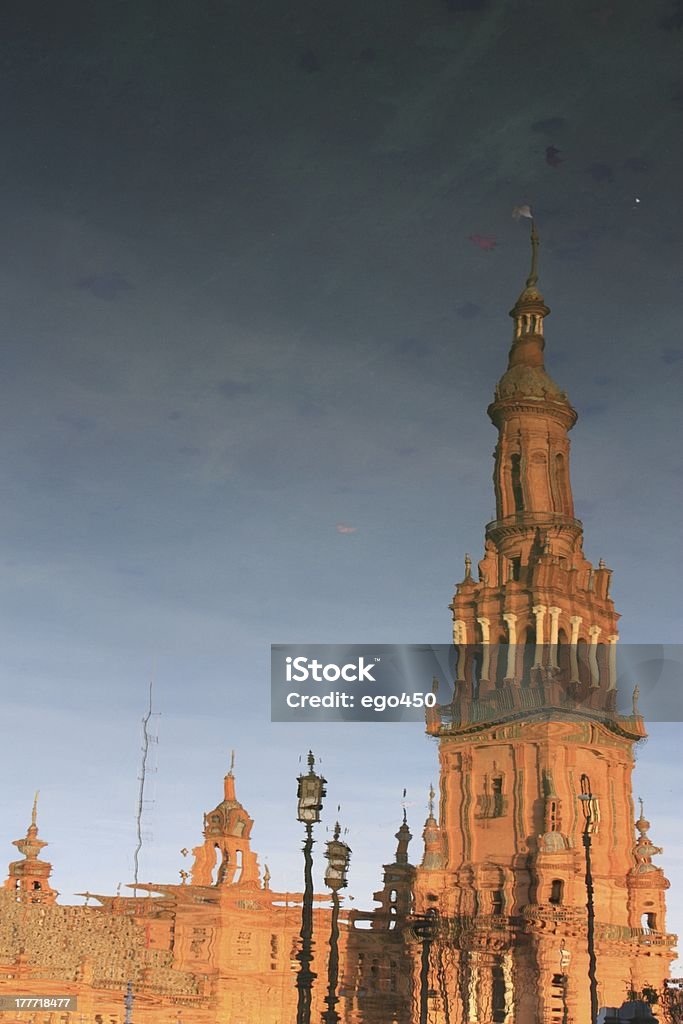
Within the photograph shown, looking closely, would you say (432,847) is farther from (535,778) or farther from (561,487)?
(561,487)

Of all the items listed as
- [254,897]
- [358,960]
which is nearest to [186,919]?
[254,897]

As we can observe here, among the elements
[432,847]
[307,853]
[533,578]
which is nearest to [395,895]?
[432,847]

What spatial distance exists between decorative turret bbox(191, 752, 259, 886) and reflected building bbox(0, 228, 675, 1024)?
0.12 metres

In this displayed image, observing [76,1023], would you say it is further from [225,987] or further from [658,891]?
[658,891]

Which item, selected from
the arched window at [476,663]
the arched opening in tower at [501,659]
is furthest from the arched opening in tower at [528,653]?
the arched window at [476,663]

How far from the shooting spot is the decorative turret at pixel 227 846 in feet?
242

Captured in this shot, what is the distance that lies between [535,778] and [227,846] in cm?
1894

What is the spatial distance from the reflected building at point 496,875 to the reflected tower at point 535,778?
120 mm

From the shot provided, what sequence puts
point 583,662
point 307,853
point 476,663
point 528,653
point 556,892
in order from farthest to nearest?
point 476,663 < point 583,662 < point 528,653 < point 556,892 < point 307,853

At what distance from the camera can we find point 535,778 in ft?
237

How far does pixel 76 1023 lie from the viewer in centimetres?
5681

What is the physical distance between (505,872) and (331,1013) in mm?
43532

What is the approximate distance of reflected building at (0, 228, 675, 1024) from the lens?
66.3 m

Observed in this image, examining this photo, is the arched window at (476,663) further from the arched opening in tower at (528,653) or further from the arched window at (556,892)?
the arched window at (556,892)
